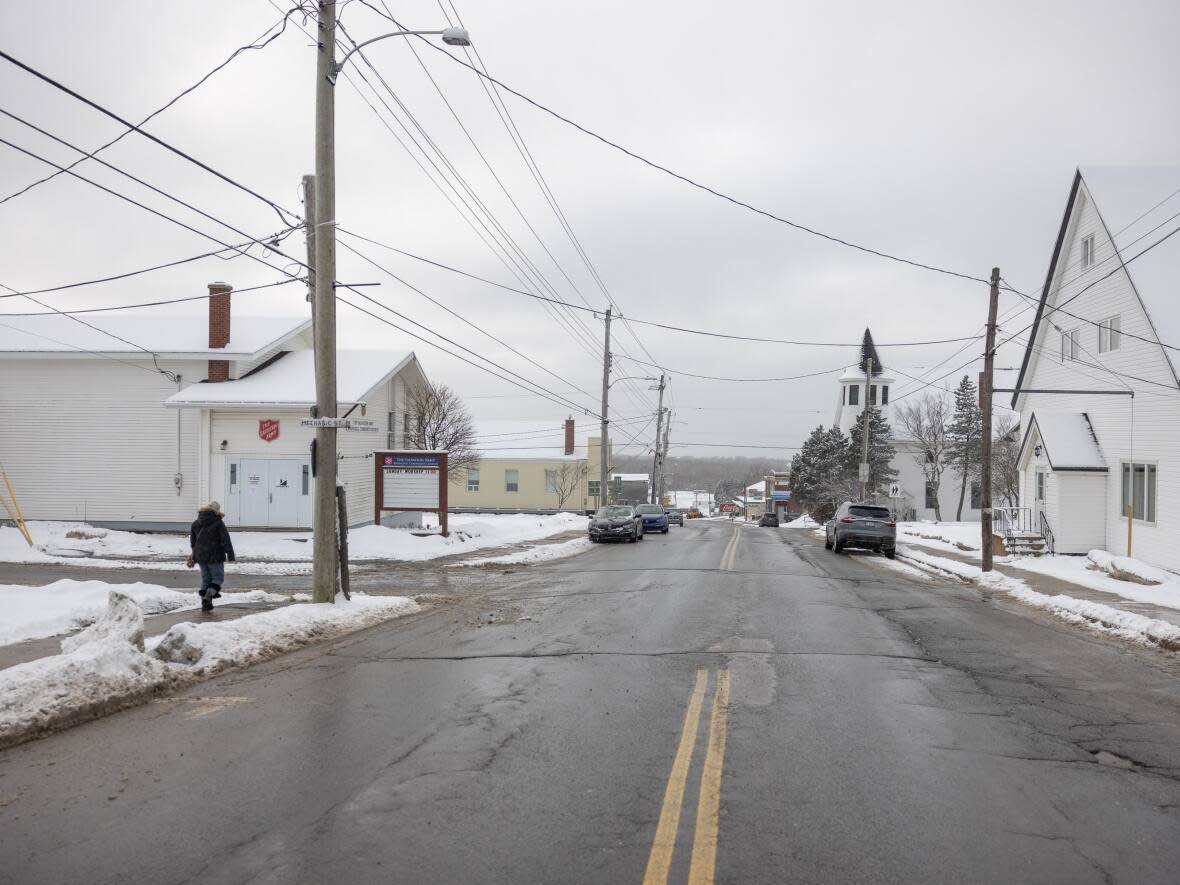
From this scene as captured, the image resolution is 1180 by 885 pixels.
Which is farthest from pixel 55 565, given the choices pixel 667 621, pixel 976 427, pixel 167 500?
pixel 976 427

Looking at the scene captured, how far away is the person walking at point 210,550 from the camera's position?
1345cm

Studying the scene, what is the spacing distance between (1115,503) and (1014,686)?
19.9 meters

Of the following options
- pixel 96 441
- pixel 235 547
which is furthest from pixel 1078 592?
pixel 96 441

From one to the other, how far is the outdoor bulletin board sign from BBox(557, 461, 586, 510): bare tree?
120 feet

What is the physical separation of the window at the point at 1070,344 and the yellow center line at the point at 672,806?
84.9 ft

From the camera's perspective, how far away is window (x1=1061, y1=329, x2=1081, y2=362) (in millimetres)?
28547

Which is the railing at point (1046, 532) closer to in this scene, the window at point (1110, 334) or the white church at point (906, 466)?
the window at point (1110, 334)

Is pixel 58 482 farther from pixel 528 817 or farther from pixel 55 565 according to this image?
pixel 528 817

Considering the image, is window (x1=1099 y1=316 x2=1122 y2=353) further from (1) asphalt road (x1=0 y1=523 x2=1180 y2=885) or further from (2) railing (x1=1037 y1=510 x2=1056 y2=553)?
(1) asphalt road (x1=0 y1=523 x2=1180 y2=885)

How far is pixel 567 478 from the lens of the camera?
66.1m

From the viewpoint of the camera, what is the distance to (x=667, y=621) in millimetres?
12781

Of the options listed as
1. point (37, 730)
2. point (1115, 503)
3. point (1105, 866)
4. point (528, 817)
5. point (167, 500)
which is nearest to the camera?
point (1105, 866)

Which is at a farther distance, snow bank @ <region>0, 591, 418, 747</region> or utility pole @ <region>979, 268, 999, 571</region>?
utility pole @ <region>979, 268, 999, 571</region>

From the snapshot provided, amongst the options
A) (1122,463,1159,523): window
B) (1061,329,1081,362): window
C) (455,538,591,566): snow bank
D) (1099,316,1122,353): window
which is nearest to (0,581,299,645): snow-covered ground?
(455,538,591,566): snow bank
